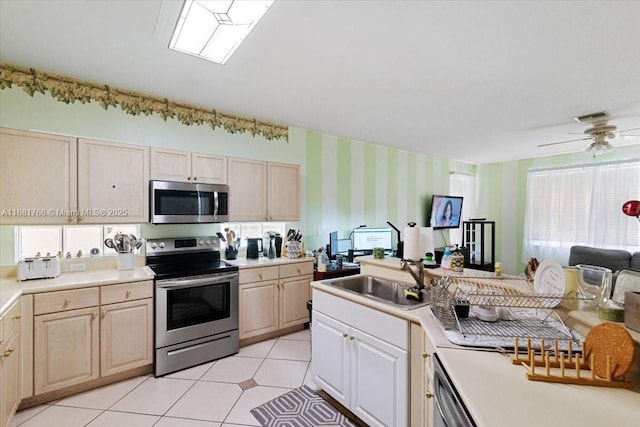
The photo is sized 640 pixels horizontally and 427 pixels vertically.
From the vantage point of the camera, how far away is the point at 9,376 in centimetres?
174

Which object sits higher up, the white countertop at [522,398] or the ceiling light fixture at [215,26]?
the ceiling light fixture at [215,26]

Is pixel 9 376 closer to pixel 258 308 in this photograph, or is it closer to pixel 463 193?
pixel 258 308

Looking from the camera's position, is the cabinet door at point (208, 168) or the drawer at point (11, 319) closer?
the drawer at point (11, 319)

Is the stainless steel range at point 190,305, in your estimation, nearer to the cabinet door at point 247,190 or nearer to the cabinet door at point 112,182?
the cabinet door at point 112,182

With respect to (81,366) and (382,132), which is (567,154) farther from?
(81,366)

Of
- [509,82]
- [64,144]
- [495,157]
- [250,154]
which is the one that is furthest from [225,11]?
[495,157]

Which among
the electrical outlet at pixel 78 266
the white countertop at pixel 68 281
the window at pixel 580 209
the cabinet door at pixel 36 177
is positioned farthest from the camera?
the window at pixel 580 209

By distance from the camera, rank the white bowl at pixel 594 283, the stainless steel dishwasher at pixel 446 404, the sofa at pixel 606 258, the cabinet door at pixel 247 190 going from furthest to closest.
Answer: the sofa at pixel 606 258, the cabinet door at pixel 247 190, the white bowl at pixel 594 283, the stainless steel dishwasher at pixel 446 404

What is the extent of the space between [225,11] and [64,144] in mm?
1777

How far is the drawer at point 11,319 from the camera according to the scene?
1.63 metres

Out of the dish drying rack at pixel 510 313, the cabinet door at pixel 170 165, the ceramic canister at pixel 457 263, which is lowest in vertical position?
the dish drying rack at pixel 510 313

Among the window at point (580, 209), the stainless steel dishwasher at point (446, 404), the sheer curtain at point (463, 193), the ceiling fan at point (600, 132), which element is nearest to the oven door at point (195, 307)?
the stainless steel dishwasher at point (446, 404)

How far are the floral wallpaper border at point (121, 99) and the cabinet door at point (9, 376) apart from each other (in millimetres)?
1941

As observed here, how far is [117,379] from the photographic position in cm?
238
